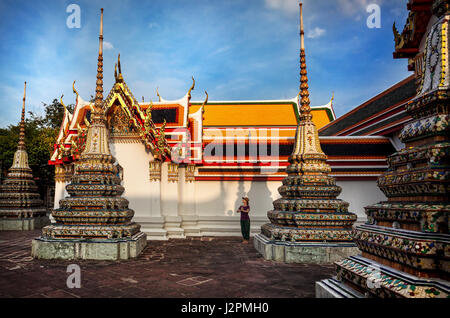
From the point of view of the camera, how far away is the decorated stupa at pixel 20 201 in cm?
1289

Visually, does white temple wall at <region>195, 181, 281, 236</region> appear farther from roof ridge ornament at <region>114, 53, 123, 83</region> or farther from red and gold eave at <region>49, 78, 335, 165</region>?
roof ridge ornament at <region>114, 53, 123, 83</region>

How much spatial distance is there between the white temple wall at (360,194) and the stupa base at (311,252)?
16.4ft

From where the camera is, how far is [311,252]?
20.6 ft

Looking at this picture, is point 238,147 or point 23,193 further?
point 23,193

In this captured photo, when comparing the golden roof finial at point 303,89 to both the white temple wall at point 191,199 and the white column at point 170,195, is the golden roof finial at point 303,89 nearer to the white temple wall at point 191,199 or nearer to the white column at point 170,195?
the white temple wall at point 191,199

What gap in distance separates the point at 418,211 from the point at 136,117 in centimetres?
916

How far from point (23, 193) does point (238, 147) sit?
1003 cm

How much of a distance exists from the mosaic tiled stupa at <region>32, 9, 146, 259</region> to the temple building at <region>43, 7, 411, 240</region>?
2.61m

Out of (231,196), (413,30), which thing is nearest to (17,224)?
(231,196)
